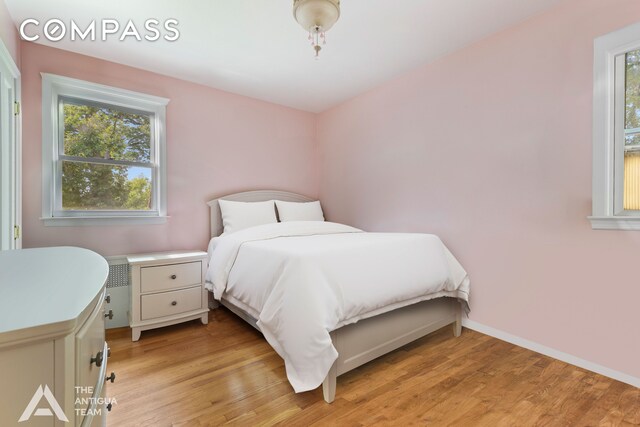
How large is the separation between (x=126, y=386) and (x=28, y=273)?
128 centimetres

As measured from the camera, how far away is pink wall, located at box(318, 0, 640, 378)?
1794mm

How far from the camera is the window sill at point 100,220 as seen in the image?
2.35 m

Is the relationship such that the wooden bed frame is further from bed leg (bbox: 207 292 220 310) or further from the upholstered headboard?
the upholstered headboard

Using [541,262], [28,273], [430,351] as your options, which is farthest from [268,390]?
[541,262]

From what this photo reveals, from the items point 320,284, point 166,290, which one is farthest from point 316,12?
point 166,290

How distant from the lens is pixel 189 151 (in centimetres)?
300

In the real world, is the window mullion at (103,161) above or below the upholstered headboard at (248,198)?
above

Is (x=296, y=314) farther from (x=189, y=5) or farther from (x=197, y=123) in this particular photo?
(x=197, y=123)

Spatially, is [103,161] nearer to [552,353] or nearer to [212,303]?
[212,303]

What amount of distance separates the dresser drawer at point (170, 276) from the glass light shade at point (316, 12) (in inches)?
78.7

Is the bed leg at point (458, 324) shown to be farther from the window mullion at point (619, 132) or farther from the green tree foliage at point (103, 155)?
the green tree foliage at point (103, 155)

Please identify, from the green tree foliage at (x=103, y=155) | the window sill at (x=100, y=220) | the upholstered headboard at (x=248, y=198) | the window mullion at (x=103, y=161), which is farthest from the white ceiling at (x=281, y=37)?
the window sill at (x=100, y=220)

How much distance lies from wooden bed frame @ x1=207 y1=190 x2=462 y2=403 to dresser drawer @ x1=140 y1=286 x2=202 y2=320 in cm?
33

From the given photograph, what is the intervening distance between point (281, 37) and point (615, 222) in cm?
254
